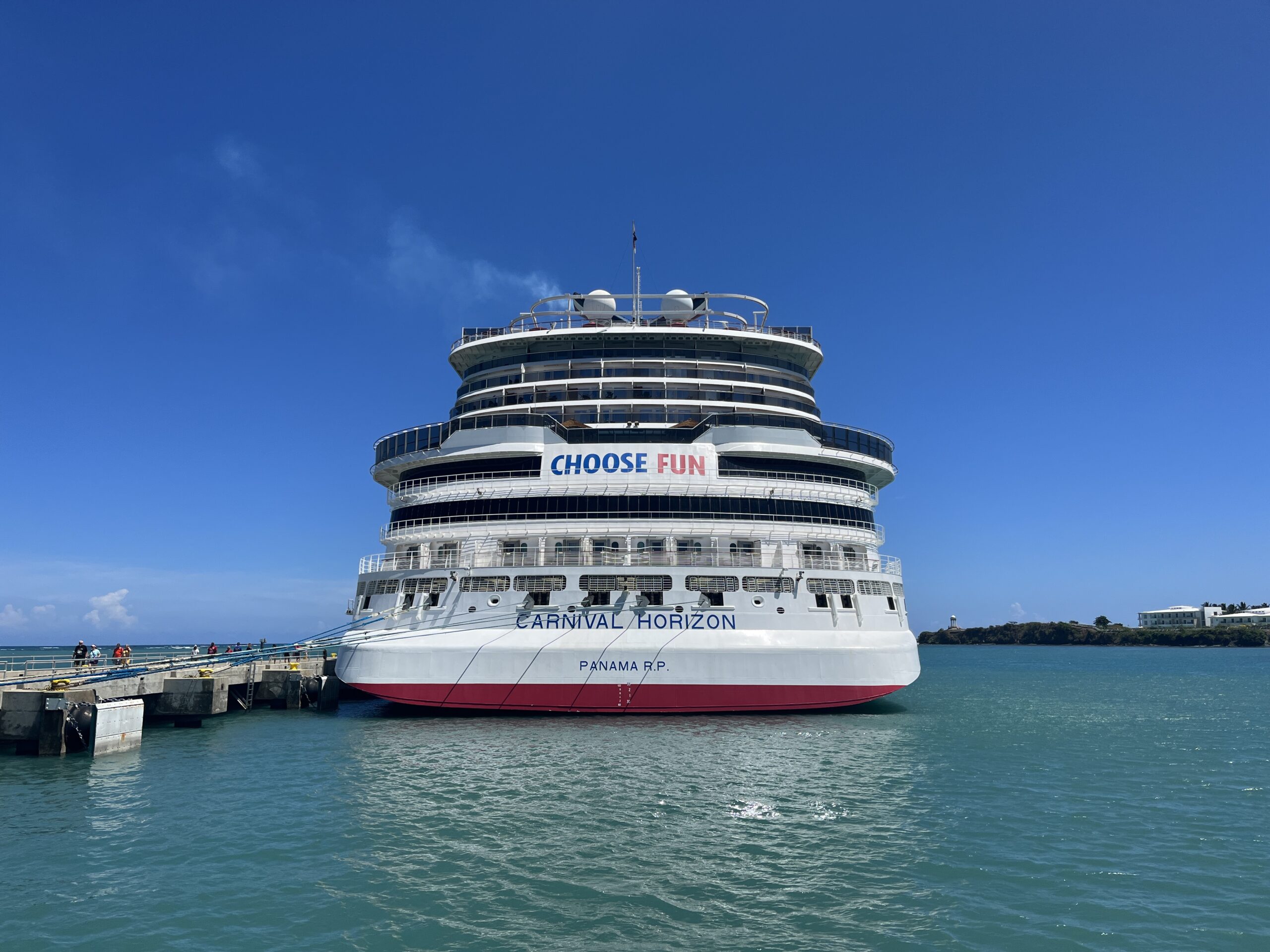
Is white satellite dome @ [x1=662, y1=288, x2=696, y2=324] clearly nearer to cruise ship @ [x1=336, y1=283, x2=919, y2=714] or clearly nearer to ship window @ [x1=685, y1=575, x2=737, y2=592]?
cruise ship @ [x1=336, y1=283, x2=919, y2=714]

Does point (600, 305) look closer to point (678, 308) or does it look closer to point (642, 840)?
point (678, 308)

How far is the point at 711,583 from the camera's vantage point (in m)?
29.3

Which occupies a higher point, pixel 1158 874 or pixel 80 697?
pixel 80 697

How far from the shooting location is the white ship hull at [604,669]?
27938mm

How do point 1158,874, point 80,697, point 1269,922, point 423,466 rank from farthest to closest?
point 423,466 < point 80,697 < point 1158,874 < point 1269,922

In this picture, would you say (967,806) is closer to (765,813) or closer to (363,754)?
(765,813)

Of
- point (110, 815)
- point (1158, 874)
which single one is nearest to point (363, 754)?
point (110, 815)

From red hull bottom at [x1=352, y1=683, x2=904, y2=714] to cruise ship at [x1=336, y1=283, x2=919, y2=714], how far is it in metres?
0.07

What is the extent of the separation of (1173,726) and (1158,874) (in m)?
22.7

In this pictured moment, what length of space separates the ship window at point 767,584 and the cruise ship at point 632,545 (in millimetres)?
60

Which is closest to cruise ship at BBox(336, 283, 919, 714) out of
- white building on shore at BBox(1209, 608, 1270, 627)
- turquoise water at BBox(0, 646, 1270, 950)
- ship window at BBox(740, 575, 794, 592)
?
ship window at BBox(740, 575, 794, 592)

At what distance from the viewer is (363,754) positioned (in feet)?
78.0

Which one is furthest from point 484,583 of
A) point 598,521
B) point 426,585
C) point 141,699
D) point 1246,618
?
point 1246,618

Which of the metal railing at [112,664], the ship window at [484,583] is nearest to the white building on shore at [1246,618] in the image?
the ship window at [484,583]
